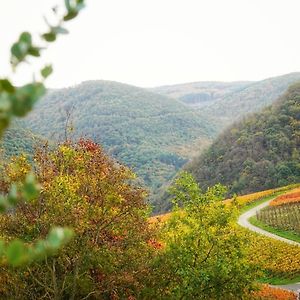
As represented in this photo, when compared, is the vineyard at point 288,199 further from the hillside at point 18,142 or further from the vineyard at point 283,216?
the hillside at point 18,142

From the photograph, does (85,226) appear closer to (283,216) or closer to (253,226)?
(253,226)

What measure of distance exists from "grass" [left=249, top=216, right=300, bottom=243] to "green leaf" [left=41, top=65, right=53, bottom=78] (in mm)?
42911

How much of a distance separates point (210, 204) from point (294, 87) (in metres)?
101

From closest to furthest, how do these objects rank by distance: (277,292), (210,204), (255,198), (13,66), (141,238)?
(13,66) → (141,238) → (210,204) → (277,292) → (255,198)

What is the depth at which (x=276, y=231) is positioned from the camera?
47.4 metres

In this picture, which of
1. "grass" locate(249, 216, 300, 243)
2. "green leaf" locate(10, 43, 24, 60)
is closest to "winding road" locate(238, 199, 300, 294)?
"grass" locate(249, 216, 300, 243)

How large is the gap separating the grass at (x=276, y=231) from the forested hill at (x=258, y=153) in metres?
33.2

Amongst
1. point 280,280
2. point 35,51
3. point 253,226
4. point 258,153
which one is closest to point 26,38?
point 35,51

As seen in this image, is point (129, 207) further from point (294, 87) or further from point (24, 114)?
point (294, 87)

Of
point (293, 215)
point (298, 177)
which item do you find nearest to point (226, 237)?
point (293, 215)

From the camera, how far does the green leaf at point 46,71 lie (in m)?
1.54

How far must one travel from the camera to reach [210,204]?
54.6 feet

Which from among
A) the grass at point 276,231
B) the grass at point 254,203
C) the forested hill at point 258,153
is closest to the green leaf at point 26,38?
the grass at point 276,231

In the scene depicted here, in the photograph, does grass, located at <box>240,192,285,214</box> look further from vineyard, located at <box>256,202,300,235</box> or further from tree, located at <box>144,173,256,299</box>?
tree, located at <box>144,173,256,299</box>
